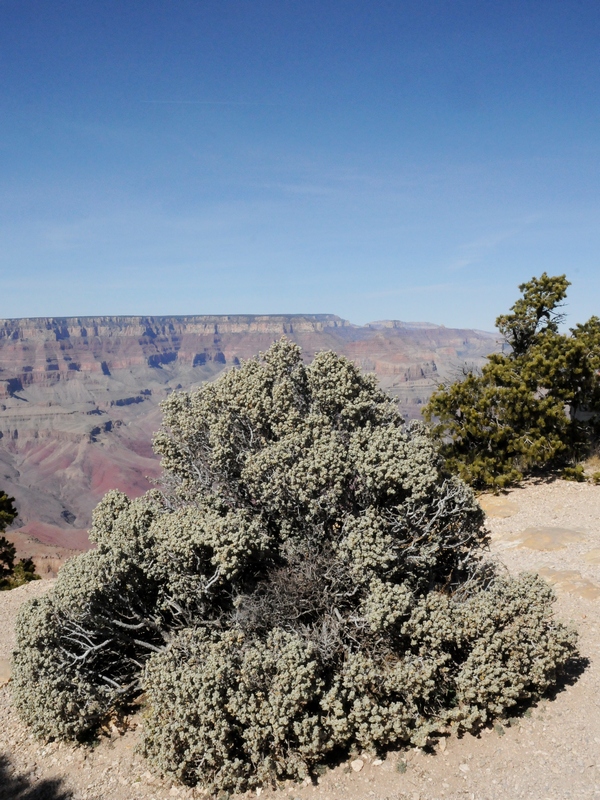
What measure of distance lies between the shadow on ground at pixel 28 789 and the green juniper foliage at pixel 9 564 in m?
11.6

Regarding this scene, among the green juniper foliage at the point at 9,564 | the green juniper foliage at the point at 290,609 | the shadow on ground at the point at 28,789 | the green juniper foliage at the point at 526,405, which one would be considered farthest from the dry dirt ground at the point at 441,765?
the green juniper foliage at the point at 9,564

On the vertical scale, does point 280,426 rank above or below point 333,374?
below

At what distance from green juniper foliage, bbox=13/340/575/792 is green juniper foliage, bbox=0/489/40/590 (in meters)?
11.1

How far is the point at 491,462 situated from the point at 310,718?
13.8 meters

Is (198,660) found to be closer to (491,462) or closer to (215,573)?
(215,573)

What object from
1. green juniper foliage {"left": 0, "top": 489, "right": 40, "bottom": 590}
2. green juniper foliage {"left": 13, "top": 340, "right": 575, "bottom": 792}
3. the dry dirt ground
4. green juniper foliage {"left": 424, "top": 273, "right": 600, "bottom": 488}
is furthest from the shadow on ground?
green juniper foliage {"left": 424, "top": 273, "right": 600, "bottom": 488}

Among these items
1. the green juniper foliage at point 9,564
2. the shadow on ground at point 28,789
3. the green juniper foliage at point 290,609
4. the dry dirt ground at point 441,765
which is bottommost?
the green juniper foliage at point 9,564

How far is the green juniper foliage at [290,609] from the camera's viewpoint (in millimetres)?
Result: 7574

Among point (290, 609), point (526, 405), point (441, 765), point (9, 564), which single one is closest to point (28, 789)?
point (290, 609)

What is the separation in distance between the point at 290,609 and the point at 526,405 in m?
13.4

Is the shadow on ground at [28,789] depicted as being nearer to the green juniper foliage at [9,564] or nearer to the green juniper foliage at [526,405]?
the green juniper foliage at [9,564]

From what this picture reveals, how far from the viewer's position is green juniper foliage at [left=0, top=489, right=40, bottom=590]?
1962 cm

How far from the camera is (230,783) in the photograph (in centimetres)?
746

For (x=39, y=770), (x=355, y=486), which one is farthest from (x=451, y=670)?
(x=39, y=770)
